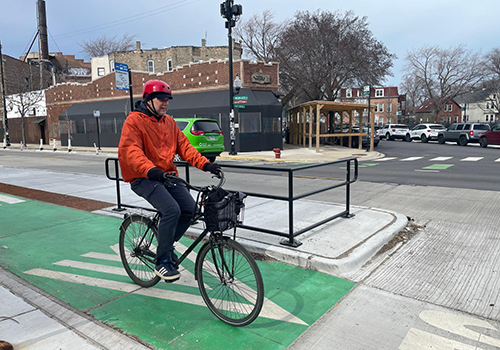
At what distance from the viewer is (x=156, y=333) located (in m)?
3.12

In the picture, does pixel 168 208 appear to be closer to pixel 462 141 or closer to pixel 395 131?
pixel 462 141

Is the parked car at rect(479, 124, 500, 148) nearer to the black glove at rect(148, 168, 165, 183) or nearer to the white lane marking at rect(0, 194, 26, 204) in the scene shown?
the white lane marking at rect(0, 194, 26, 204)

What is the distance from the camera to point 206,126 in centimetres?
1684

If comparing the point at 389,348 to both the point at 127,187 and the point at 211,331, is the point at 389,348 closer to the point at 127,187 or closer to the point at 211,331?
the point at 211,331

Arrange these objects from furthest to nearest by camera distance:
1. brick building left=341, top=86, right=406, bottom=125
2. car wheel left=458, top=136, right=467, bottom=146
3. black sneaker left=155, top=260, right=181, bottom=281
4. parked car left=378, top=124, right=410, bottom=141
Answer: brick building left=341, top=86, right=406, bottom=125 → parked car left=378, top=124, right=410, bottom=141 → car wheel left=458, top=136, right=467, bottom=146 → black sneaker left=155, top=260, right=181, bottom=281

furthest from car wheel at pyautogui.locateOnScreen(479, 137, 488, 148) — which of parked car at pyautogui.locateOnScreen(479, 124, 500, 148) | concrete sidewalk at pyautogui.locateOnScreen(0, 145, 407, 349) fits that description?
concrete sidewalk at pyautogui.locateOnScreen(0, 145, 407, 349)

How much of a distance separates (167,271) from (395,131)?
41.1 meters

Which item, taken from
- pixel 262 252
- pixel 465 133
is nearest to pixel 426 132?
pixel 465 133

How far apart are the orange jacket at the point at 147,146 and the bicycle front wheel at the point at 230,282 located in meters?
0.91

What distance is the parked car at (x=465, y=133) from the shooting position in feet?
93.8

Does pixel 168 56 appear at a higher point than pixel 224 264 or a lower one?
higher

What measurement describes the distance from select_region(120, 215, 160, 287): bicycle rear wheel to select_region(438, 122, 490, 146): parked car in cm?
3044

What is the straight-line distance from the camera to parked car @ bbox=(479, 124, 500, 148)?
2644 centimetres

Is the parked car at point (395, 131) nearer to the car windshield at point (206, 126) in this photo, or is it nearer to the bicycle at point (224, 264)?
the car windshield at point (206, 126)
